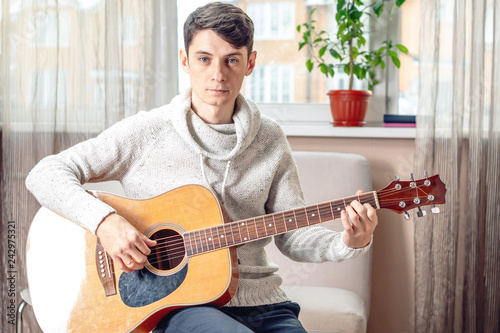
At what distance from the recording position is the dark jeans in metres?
1.03

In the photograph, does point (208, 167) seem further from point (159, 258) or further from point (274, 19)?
point (274, 19)

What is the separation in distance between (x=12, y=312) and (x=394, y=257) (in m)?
1.39

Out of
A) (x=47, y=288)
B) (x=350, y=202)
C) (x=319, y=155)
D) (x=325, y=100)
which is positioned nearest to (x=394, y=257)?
(x=319, y=155)

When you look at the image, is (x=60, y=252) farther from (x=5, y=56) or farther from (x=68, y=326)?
(x=5, y=56)

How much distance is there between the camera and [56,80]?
1794 mm

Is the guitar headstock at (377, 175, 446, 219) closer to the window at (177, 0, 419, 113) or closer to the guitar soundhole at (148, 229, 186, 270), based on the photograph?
the guitar soundhole at (148, 229, 186, 270)

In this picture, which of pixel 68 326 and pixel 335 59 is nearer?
pixel 68 326

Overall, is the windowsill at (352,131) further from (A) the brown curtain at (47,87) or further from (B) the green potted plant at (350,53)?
(A) the brown curtain at (47,87)

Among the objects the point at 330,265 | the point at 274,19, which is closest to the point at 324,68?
the point at 274,19

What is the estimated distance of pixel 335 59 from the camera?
2.20 m

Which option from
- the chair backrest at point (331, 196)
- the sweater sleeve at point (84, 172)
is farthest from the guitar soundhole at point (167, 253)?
the chair backrest at point (331, 196)

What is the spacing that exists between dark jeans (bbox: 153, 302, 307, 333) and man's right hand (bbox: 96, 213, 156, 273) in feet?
0.45

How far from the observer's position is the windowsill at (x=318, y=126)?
A: 1.98 m

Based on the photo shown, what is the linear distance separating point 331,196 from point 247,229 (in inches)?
31.8
